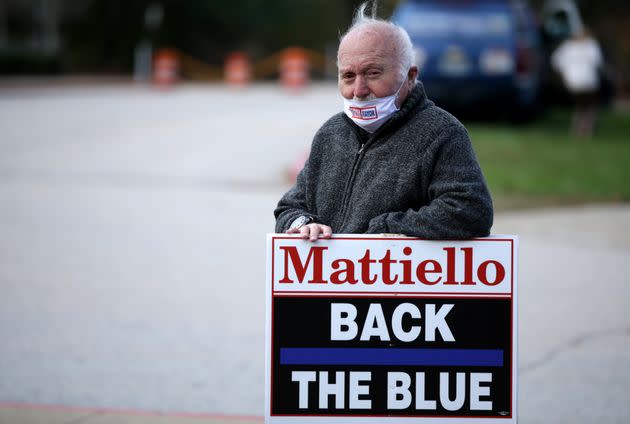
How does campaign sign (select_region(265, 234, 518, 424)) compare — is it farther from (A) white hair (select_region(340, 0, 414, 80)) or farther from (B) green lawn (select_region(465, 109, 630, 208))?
(B) green lawn (select_region(465, 109, 630, 208))

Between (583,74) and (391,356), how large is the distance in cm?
1366

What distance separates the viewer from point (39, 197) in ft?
36.0

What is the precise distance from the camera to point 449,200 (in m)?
3.23

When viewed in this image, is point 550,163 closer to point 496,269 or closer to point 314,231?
point 496,269

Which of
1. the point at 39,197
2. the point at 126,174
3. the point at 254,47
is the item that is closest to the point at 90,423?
the point at 39,197

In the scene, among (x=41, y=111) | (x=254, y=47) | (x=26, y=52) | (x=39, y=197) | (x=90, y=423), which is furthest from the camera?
(x=254, y=47)

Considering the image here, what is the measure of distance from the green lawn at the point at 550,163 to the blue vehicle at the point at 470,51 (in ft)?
2.29

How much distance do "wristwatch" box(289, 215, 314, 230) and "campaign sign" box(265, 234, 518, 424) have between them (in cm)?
15

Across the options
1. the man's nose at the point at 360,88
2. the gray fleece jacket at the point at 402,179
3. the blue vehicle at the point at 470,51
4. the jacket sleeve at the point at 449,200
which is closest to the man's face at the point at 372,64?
the man's nose at the point at 360,88

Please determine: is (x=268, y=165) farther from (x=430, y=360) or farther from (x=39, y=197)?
(x=430, y=360)

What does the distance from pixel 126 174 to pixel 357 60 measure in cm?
962

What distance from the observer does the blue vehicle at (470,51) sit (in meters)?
15.5

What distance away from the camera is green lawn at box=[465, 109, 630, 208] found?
10.9 metres

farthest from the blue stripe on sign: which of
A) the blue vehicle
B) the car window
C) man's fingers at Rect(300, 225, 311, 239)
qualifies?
the car window
